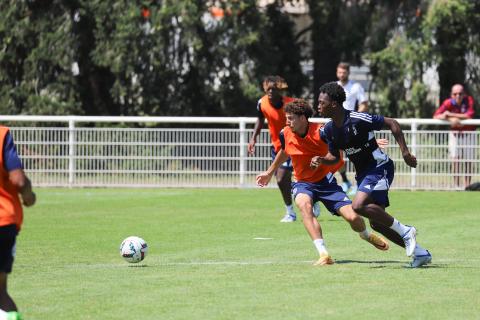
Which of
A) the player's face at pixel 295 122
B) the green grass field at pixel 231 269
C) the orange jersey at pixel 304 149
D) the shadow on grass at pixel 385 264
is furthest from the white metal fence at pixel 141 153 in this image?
the shadow on grass at pixel 385 264

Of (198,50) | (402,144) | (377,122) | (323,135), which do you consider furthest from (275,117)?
(198,50)

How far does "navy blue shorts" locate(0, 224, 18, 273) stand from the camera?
7.33 meters

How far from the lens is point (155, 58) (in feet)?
91.2

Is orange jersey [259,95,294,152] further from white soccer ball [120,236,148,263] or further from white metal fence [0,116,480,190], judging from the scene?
white metal fence [0,116,480,190]

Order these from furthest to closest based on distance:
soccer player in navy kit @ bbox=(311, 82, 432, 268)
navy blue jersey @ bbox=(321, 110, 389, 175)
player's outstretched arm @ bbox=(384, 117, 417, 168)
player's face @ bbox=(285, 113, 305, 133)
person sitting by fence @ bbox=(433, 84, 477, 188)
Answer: person sitting by fence @ bbox=(433, 84, 477, 188) → player's face @ bbox=(285, 113, 305, 133) → navy blue jersey @ bbox=(321, 110, 389, 175) → soccer player in navy kit @ bbox=(311, 82, 432, 268) → player's outstretched arm @ bbox=(384, 117, 417, 168)

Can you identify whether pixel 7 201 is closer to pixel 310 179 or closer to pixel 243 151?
pixel 310 179

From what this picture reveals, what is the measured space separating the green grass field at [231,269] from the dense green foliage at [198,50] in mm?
8579

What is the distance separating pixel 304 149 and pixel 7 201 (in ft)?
A: 18.2

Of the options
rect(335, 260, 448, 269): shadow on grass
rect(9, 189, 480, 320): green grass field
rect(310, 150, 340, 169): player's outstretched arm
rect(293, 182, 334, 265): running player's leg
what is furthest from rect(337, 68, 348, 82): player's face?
rect(335, 260, 448, 269): shadow on grass

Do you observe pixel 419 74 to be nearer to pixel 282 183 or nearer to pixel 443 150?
pixel 443 150

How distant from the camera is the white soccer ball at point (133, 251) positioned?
38.0 feet

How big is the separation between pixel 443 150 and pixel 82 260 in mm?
12768

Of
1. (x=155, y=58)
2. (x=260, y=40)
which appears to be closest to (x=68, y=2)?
(x=155, y=58)

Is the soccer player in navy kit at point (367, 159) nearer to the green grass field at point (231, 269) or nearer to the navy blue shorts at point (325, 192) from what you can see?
the green grass field at point (231, 269)
